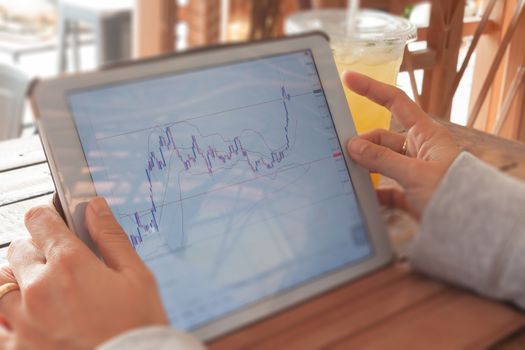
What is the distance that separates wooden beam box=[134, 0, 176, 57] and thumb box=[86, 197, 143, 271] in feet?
6.60

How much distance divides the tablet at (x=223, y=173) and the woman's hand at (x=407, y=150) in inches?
0.6

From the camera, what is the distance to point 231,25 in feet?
8.79

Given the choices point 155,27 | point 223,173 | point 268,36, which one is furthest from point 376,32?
point 155,27

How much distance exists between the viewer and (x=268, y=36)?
1.51 metres

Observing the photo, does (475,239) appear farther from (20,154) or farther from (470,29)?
(20,154)

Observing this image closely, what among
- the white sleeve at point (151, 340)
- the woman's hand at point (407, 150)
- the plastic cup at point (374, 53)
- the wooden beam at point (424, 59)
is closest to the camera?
the white sleeve at point (151, 340)

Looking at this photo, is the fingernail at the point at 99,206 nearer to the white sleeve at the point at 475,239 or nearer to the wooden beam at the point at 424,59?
the white sleeve at the point at 475,239

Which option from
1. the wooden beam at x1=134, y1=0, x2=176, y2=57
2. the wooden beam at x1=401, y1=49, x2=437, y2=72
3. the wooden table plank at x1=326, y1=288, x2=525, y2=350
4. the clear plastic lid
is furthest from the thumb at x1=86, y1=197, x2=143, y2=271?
the wooden beam at x1=134, y1=0, x2=176, y2=57

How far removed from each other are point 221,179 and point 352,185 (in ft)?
0.33

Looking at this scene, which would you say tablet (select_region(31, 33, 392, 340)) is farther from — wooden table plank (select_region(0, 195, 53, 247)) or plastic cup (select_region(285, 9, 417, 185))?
wooden table plank (select_region(0, 195, 53, 247))

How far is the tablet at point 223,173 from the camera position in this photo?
0.43 m

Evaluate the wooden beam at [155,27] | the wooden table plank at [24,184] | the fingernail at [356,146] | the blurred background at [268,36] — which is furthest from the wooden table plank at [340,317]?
the wooden beam at [155,27]

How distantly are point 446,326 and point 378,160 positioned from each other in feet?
0.47

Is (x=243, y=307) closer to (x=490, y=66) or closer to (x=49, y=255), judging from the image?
(x=49, y=255)
